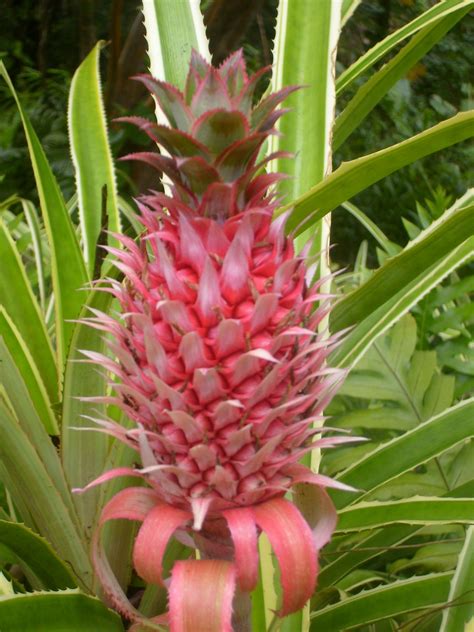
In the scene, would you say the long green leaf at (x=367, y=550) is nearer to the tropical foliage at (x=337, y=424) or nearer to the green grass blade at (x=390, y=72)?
the tropical foliage at (x=337, y=424)

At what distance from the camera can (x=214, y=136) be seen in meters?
0.44

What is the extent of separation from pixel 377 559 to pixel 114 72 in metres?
1.86

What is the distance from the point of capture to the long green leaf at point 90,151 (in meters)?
0.91

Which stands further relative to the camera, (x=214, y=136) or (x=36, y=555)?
(x=36, y=555)

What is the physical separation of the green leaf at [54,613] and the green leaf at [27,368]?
9.3 inches

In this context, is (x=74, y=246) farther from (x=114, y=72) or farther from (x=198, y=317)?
(x=114, y=72)

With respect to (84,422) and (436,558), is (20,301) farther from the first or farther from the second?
(436,558)

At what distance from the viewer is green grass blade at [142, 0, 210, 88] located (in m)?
0.75

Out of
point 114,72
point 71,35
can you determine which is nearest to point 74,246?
point 114,72

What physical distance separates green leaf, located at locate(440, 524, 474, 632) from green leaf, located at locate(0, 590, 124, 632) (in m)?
0.32

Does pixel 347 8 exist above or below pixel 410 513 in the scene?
above

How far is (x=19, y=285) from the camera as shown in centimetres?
82

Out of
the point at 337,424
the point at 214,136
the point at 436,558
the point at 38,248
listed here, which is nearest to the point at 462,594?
the point at 436,558

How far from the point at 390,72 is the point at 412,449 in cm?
43
